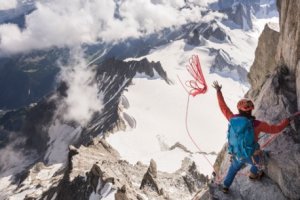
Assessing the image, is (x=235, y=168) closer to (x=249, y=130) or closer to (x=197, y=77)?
(x=249, y=130)

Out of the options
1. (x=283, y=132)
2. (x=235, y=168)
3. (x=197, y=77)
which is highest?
(x=197, y=77)

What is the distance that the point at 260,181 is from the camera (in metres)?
17.8

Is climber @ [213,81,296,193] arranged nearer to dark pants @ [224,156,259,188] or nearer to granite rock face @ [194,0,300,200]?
dark pants @ [224,156,259,188]

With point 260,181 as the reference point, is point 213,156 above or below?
below

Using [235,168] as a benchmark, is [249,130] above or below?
above

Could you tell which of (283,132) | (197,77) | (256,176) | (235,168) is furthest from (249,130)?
(197,77)

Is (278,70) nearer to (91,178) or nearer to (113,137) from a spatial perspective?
(91,178)

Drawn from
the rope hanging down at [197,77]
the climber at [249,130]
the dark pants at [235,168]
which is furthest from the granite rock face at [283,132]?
the rope hanging down at [197,77]

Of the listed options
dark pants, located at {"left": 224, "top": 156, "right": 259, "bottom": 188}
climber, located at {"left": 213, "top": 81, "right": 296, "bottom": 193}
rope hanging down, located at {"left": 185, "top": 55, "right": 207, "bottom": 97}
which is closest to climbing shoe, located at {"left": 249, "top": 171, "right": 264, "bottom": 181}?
dark pants, located at {"left": 224, "top": 156, "right": 259, "bottom": 188}

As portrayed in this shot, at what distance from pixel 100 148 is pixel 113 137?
39.1 meters

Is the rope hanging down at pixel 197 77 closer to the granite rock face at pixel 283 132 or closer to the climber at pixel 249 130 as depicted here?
the climber at pixel 249 130

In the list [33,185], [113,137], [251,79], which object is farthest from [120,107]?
[251,79]

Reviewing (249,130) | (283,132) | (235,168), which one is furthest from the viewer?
(283,132)

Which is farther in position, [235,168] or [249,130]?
[235,168]
